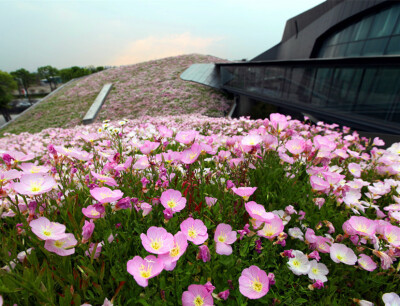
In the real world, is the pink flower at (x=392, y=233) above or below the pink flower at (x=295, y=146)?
below

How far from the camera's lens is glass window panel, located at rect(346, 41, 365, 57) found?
15195 mm

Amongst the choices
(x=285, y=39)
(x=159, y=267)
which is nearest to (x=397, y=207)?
(x=159, y=267)

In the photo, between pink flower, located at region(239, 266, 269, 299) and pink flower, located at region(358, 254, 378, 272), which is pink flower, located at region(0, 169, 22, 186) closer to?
pink flower, located at region(239, 266, 269, 299)

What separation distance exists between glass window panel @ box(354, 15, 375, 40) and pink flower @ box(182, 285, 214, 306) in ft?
65.9

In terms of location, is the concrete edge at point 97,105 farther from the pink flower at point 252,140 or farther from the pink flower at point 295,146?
the pink flower at point 295,146

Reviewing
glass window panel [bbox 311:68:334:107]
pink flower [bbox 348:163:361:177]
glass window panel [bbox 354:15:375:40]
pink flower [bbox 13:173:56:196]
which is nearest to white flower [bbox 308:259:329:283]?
pink flower [bbox 348:163:361:177]

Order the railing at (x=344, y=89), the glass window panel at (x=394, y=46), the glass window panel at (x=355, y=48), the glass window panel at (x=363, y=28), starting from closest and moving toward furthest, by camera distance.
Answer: the railing at (x=344, y=89)
the glass window panel at (x=394, y=46)
the glass window panel at (x=363, y=28)
the glass window panel at (x=355, y=48)

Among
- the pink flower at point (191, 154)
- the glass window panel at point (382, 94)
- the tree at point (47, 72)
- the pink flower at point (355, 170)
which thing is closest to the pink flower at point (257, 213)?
the pink flower at point (191, 154)

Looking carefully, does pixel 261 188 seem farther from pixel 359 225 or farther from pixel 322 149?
pixel 359 225

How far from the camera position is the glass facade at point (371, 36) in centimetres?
1256

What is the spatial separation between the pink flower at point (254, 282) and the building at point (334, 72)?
7.26m

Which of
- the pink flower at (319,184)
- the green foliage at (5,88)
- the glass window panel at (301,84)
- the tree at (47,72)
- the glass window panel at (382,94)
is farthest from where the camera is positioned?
the tree at (47,72)

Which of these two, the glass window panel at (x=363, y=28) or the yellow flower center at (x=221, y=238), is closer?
the yellow flower center at (x=221, y=238)

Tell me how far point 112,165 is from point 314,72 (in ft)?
31.8
